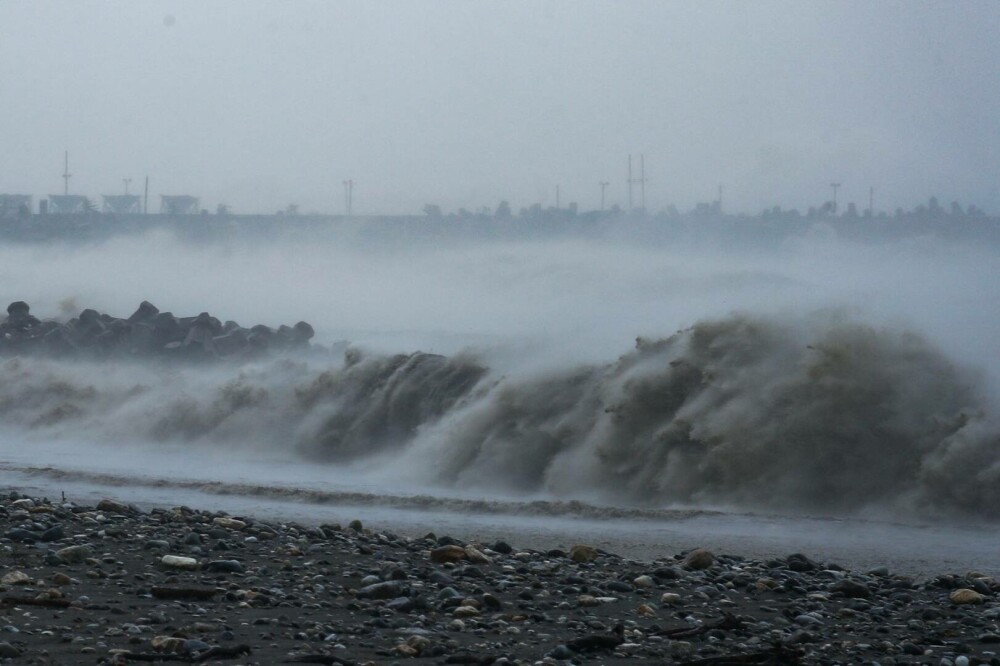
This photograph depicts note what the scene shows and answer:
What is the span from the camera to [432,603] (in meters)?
7.38

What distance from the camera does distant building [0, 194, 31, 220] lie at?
77.2m

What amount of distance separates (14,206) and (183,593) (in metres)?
82.3

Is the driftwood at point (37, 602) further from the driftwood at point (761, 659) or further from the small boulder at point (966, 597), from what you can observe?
the small boulder at point (966, 597)

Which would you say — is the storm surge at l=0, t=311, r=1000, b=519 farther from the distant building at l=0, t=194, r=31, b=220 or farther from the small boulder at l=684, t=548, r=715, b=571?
the distant building at l=0, t=194, r=31, b=220

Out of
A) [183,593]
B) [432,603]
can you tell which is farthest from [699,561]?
[183,593]

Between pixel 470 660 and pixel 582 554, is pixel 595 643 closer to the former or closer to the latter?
pixel 470 660

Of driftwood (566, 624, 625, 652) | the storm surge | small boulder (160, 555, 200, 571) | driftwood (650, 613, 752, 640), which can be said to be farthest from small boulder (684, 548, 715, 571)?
the storm surge

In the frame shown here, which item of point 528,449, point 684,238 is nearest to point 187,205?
point 684,238

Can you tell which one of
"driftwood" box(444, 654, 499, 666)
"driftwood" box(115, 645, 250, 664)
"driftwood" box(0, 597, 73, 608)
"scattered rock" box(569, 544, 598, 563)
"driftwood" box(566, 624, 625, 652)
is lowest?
"scattered rock" box(569, 544, 598, 563)

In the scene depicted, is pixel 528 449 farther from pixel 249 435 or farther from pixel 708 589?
pixel 708 589

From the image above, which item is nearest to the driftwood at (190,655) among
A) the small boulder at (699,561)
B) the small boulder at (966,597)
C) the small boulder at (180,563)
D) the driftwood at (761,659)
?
the driftwood at (761,659)

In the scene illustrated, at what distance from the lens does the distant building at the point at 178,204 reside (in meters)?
81.0

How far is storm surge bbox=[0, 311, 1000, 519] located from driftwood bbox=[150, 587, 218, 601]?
8072 millimetres

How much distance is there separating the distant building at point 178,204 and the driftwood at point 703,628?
7591 centimetres
